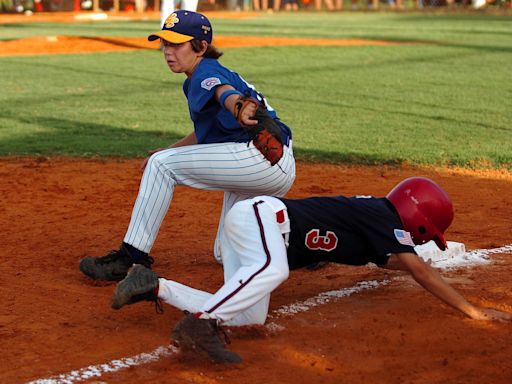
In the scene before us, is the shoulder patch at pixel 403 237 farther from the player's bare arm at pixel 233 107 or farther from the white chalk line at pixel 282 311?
the player's bare arm at pixel 233 107

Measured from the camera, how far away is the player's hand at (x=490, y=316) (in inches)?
157

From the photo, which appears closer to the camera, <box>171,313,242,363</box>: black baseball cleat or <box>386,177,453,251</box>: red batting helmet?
<box>171,313,242,363</box>: black baseball cleat

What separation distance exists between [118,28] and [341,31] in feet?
18.7

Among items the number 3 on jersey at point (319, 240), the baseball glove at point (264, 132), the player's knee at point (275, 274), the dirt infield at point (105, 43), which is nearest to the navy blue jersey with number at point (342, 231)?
the number 3 on jersey at point (319, 240)

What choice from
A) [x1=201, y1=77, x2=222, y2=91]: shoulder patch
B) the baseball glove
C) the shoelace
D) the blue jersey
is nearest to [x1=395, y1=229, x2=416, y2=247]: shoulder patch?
the baseball glove

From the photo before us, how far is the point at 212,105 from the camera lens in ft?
15.0

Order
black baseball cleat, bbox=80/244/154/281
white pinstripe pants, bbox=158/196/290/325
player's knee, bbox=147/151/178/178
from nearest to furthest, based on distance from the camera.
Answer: white pinstripe pants, bbox=158/196/290/325
player's knee, bbox=147/151/178/178
black baseball cleat, bbox=80/244/154/281

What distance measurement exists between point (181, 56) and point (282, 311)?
1.43 metres

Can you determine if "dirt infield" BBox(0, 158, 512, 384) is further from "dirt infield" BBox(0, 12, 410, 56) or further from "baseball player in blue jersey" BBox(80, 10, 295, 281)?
"dirt infield" BBox(0, 12, 410, 56)

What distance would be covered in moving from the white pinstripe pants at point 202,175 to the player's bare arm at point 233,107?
1.00ft

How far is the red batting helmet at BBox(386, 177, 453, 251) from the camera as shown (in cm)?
403

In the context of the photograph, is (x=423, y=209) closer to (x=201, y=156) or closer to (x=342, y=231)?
(x=342, y=231)

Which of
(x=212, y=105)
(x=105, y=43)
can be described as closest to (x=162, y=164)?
(x=212, y=105)

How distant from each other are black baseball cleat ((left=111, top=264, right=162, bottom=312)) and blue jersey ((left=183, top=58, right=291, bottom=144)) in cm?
101
